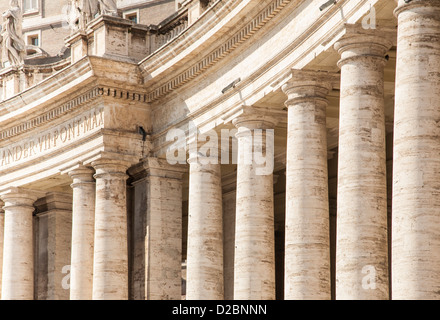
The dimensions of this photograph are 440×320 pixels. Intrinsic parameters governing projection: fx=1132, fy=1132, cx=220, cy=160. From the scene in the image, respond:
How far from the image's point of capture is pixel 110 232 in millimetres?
72312

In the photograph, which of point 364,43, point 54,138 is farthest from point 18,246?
point 364,43

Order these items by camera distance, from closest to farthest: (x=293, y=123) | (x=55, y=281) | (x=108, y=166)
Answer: (x=293, y=123)
(x=108, y=166)
(x=55, y=281)

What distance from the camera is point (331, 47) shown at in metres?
53.7

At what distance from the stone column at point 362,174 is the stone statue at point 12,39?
4223cm

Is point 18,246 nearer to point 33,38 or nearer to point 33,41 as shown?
point 33,41

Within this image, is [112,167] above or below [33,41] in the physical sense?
below

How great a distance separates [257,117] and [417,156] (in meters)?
19.1

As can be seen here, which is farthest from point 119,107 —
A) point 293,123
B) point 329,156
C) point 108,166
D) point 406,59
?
point 406,59

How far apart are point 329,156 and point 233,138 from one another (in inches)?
362

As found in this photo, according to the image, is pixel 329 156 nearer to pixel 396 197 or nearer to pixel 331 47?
pixel 331 47

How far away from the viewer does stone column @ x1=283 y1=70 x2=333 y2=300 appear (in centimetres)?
5534

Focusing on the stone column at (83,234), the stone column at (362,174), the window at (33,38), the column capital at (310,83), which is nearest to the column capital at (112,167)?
the stone column at (83,234)

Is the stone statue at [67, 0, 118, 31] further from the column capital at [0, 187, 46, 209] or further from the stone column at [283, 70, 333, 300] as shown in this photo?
the stone column at [283, 70, 333, 300]
